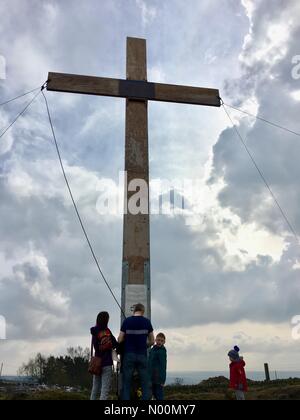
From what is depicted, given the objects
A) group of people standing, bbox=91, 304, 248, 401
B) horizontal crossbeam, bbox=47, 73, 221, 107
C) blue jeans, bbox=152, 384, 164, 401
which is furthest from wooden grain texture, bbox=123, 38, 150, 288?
blue jeans, bbox=152, 384, 164, 401

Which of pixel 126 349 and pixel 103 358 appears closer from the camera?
pixel 126 349

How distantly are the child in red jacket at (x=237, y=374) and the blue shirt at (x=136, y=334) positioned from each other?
137 inches

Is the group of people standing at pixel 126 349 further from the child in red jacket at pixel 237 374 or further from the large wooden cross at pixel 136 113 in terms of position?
the child in red jacket at pixel 237 374

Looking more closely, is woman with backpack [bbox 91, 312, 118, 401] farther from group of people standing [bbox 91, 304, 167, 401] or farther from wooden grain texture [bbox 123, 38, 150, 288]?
wooden grain texture [bbox 123, 38, 150, 288]

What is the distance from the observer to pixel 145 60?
29.9ft

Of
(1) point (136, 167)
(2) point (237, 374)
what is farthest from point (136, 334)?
(2) point (237, 374)

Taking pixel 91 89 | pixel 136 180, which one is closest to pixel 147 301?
pixel 136 180

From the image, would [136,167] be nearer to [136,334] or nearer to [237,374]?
[136,334]

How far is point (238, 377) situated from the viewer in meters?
8.64

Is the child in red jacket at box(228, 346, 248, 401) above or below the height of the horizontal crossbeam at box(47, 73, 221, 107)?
below

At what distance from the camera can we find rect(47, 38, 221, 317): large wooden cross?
7.25 m

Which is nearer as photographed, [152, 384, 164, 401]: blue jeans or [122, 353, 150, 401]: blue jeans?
[122, 353, 150, 401]: blue jeans

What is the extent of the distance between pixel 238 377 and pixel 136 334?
3.72 meters
